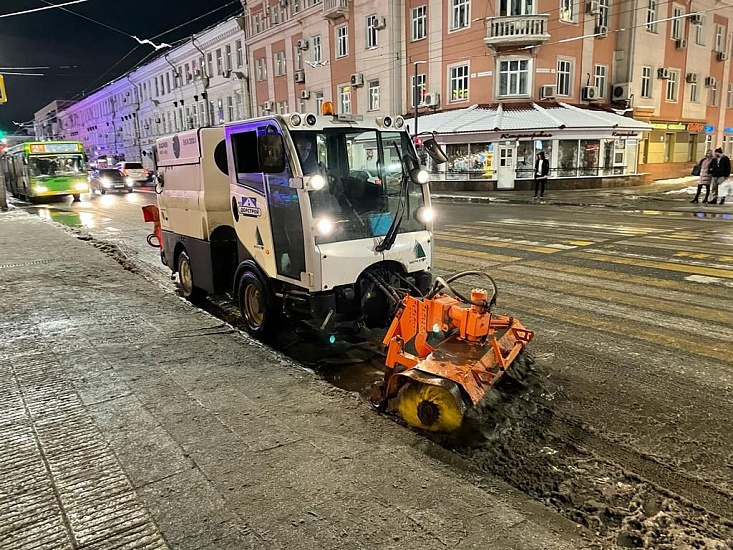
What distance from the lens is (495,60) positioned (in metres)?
29.7

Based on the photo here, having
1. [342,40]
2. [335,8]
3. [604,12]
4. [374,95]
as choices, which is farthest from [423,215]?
[342,40]

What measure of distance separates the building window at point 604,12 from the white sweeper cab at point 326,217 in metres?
30.6

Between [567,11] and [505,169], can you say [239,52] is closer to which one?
[567,11]

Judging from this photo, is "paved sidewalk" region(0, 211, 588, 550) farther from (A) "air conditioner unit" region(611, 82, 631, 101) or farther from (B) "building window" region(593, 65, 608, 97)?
(A) "air conditioner unit" region(611, 82, 631, 101)

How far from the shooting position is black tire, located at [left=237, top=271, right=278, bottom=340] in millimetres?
6362

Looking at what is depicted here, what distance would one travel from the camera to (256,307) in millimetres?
6711

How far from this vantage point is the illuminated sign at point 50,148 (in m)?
28.9

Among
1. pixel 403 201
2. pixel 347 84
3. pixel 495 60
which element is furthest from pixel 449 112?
pixel 403 201

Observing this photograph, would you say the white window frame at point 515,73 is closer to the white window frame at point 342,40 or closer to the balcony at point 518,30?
the balcony at point 518,30

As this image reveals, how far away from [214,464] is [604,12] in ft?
115

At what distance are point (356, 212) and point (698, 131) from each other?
40729 mm

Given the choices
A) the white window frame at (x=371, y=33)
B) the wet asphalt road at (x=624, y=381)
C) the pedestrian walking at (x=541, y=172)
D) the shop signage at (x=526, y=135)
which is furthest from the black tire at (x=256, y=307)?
the white window frame at (x=371, y=33)

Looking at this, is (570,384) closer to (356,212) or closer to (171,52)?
(356,212)

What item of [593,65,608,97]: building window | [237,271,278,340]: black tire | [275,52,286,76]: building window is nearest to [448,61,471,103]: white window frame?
[593,65,608,97]: building window
